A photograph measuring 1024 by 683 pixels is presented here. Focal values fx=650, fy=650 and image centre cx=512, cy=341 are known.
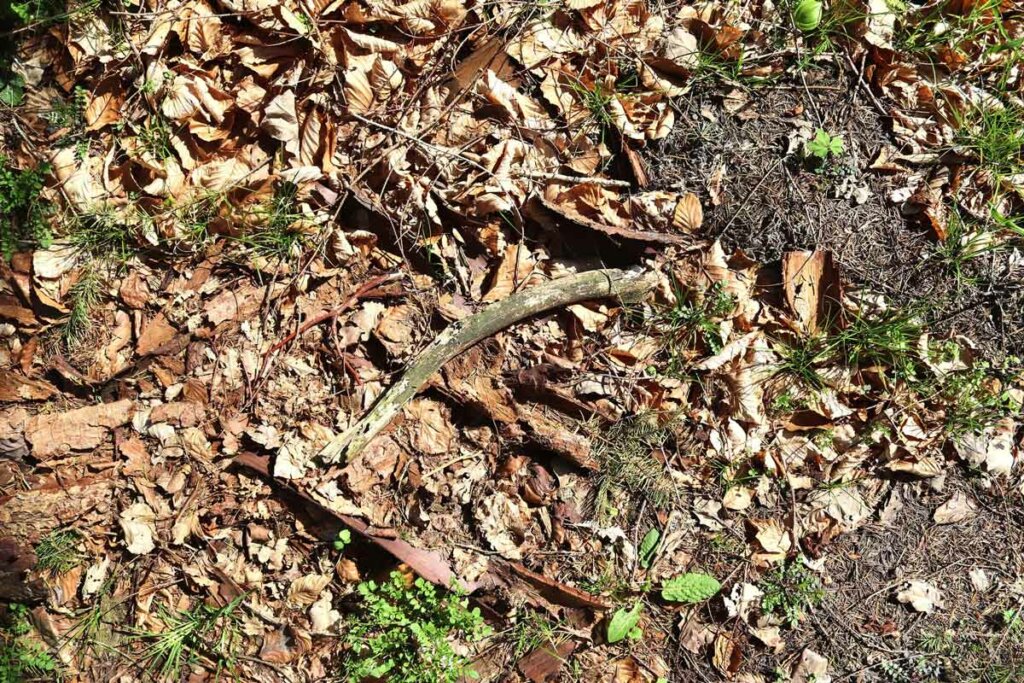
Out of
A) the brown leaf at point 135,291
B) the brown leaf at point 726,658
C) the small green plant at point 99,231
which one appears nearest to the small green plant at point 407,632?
the brown leaf at point 726,658

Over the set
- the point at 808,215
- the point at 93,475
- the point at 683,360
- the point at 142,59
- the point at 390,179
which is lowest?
the point at 683,360

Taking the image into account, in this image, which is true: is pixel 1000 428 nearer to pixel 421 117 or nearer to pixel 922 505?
pixel 922 505

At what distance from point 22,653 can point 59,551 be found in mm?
425

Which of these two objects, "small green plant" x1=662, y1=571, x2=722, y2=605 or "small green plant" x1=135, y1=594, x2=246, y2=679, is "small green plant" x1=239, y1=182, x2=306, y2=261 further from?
"small green plant" x1=662, y1=571, x2=722, y2=605

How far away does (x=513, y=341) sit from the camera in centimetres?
278

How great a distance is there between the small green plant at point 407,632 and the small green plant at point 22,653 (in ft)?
3.87

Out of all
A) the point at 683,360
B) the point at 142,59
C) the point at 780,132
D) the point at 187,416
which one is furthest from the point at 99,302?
the point at 780,132

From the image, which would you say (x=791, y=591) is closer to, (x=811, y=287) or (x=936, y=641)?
(x=936, y=641)

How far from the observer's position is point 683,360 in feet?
9.34

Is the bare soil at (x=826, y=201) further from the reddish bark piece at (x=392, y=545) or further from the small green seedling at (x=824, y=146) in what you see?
the reddish bark piece at (x=392, y=545)

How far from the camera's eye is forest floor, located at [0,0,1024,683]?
2.65m

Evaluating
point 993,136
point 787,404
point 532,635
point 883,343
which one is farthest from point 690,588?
point 993,136

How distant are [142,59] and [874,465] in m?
3.57

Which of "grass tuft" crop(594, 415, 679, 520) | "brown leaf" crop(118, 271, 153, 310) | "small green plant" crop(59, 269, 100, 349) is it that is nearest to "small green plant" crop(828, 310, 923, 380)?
"grass tuft" crop(594, 415, 679, 520)
